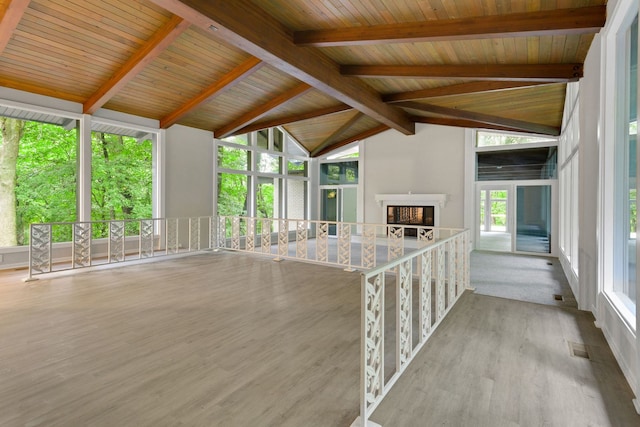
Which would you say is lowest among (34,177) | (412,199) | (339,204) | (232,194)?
(339,204)

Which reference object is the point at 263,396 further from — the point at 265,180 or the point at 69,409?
the point at 265,180

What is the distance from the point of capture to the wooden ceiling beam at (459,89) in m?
5.26

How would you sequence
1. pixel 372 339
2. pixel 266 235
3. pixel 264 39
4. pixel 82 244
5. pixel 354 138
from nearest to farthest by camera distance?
pixel 372 339, pixel 264 39, pixel 82 244, pixel 266 235, pixel 354 138

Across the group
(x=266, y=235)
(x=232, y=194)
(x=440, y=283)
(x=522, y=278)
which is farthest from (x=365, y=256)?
(x=232, y=194)

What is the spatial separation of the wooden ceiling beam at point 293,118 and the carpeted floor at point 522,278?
4659 mm

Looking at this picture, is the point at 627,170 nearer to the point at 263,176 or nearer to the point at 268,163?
the point at 263,176

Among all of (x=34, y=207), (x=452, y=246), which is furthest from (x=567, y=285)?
(x=34, y=207)

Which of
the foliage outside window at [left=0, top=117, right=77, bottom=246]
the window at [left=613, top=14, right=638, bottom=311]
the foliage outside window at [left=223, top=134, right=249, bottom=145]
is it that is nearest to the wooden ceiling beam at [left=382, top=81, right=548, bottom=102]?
the window at [left=613, top=14, right=638, bottom=311]

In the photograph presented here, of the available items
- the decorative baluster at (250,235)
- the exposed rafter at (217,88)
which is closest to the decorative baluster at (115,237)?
the decorative baluster at (250,235)

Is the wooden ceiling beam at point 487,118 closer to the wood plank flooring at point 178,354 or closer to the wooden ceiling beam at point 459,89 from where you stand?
the wooden ceiling beam at point 459,89

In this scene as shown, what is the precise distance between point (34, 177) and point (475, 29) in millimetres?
7514

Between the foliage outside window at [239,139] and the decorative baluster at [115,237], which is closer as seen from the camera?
the decorative baluster at [115,237]

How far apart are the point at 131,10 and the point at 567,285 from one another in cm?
738

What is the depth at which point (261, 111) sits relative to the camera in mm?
7590
